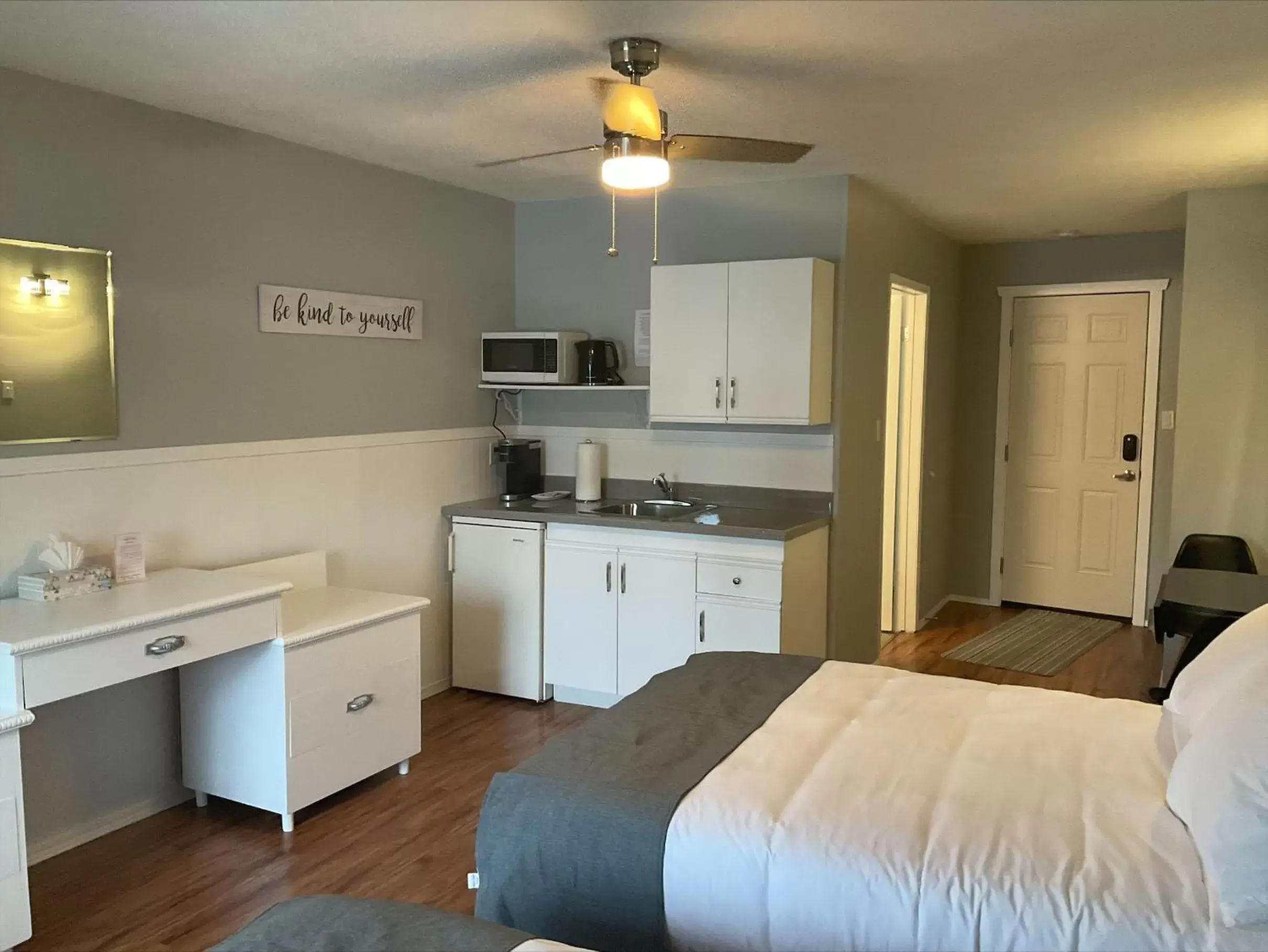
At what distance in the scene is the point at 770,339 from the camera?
4188mm

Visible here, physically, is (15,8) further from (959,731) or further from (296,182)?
(959,731)

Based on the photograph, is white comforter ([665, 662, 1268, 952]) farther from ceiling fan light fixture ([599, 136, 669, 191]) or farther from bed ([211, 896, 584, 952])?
ceiling fan light fixture ([599, 136, 669, 191])

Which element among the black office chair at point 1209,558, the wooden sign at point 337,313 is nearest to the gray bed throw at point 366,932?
the wooden sign at point 337,313

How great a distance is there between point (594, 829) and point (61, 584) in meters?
1.93

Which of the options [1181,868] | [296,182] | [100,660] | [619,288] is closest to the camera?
[1181,868]

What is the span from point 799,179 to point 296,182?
83.4 inches

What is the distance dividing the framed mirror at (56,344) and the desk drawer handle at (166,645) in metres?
0.75

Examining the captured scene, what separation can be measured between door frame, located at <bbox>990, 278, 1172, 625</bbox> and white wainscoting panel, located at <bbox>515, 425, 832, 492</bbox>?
254 centimetres

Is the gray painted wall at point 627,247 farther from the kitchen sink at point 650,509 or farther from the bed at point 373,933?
the bed at point 373,933

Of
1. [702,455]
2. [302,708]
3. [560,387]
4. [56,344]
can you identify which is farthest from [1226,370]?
[56,344]

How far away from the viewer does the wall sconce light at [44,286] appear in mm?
2949

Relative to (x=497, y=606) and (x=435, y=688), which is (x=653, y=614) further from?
(x=435, y=688)

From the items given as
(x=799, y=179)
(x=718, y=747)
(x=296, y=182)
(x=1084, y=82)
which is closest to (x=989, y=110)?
(x=1084, y=82)

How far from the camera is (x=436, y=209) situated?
14.9 feet
